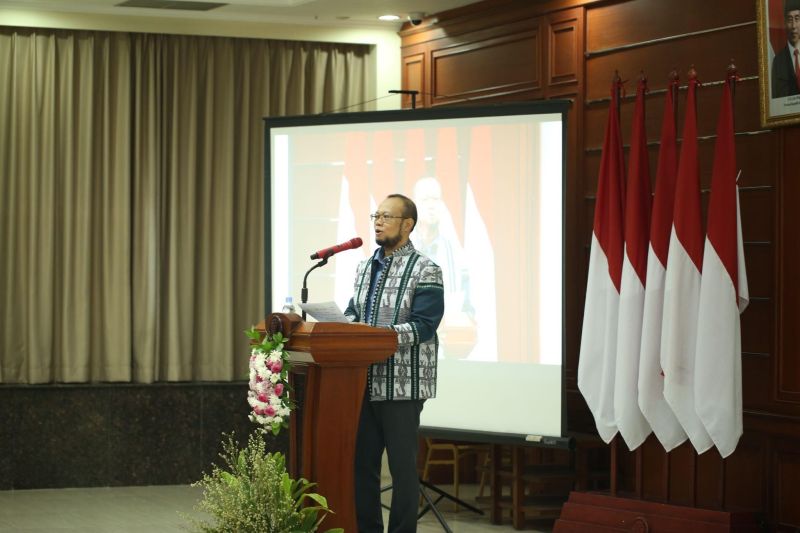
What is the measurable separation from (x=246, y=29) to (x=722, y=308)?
3.82 meters

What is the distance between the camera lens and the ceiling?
21.7 ft

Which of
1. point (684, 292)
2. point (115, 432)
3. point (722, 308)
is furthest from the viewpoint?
point (115, 432)

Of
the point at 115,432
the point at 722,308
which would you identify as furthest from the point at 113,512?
the point at 722,308

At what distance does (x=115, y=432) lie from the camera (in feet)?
22.7

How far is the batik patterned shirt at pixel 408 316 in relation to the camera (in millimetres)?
4297

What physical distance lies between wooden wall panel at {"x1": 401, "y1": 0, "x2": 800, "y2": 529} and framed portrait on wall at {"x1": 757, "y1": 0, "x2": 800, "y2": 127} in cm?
11

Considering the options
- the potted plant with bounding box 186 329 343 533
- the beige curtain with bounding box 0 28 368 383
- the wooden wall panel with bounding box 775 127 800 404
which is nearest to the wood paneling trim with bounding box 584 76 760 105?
the wooden wall panel with bounding box 775 127 800 404

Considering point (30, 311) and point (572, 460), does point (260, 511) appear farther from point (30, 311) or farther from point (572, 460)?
point (30, 311)

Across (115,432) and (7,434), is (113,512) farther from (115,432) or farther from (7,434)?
(7,434)

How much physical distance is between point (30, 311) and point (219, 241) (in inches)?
49.1

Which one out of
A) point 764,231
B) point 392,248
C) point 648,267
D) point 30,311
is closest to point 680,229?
point 648,267

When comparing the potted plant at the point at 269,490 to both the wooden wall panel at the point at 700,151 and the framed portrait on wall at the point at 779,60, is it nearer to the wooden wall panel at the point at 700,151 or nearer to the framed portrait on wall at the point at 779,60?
the wooden wall panel at the point at 700,151

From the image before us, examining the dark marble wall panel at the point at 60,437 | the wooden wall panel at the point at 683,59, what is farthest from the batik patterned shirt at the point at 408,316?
the dark marble wall panel at the point at 60,437

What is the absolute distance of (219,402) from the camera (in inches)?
277
